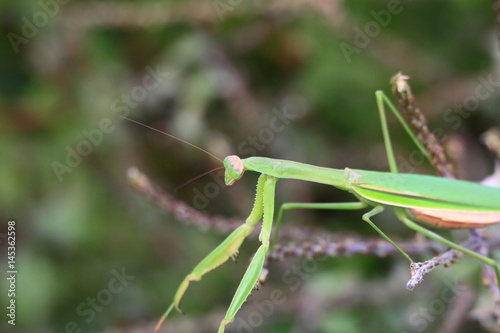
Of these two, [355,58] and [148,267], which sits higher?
[355,58]

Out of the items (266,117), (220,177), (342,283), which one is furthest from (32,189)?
(342,283)

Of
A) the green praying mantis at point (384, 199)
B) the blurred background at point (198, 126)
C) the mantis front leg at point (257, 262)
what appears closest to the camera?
the mantis front leg at point (257, 262)

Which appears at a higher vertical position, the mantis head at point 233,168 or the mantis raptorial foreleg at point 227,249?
the mantis head at point 233,168

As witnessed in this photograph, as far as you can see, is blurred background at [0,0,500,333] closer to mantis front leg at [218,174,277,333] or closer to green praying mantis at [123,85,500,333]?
green praying mantis at [123,85,500,333]

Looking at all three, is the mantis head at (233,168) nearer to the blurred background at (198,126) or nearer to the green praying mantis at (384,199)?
the green praying mantis at (384,199)

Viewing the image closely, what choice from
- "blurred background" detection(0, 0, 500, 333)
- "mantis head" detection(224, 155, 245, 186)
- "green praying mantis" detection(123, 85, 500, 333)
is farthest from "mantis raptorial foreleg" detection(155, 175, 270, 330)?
"blurred background" detection(0, 0, 500, 333)

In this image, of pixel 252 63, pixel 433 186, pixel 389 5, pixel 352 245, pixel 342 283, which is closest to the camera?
pixel 352 245

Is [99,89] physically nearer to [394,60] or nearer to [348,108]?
[348,108]

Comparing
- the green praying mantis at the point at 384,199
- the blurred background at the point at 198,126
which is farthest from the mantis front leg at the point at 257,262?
the blurred background at the point at 198,126
